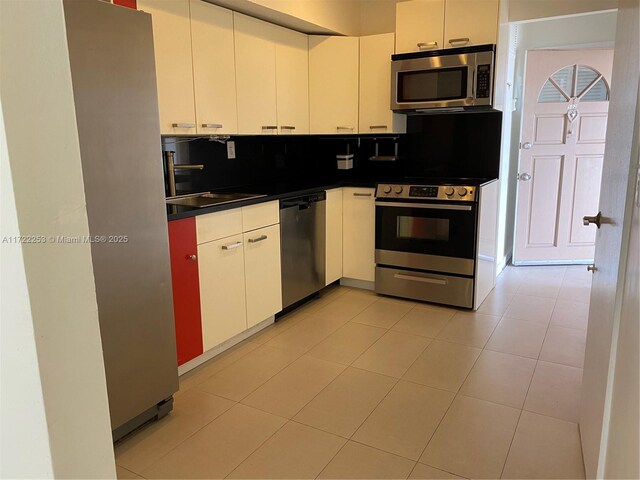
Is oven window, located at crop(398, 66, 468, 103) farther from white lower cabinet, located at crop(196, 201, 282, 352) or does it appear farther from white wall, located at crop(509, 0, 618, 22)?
white lower cabinet, located at crop(196, 201, 282, 352)

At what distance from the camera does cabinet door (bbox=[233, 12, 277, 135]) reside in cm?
300

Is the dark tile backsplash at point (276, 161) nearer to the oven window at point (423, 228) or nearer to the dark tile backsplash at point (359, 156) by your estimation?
the dark tile backsplash at point (359, 156)

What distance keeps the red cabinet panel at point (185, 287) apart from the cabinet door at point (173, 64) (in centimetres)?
55

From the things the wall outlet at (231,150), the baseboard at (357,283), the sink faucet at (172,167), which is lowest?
the baseboard at (357,283)

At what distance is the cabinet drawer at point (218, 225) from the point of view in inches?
96.6

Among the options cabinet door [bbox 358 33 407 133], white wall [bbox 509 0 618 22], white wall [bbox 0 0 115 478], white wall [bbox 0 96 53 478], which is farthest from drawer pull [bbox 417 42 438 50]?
white wall [bbox 0 96 53 478]

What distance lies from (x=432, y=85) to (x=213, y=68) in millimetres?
1577

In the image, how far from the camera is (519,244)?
4.72m

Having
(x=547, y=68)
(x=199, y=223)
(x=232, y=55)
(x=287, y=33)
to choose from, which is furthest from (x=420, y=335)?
(x=547, y=68)

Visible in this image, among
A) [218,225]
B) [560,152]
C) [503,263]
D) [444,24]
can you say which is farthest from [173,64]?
[560,152]

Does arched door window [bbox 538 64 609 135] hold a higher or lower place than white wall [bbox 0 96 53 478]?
higher

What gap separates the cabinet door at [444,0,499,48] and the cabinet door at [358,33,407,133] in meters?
0.45

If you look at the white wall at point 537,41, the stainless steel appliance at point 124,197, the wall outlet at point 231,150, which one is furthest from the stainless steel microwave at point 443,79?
the stainless steel appliance at point 124,197

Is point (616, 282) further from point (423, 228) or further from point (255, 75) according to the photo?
point (255, 75)
